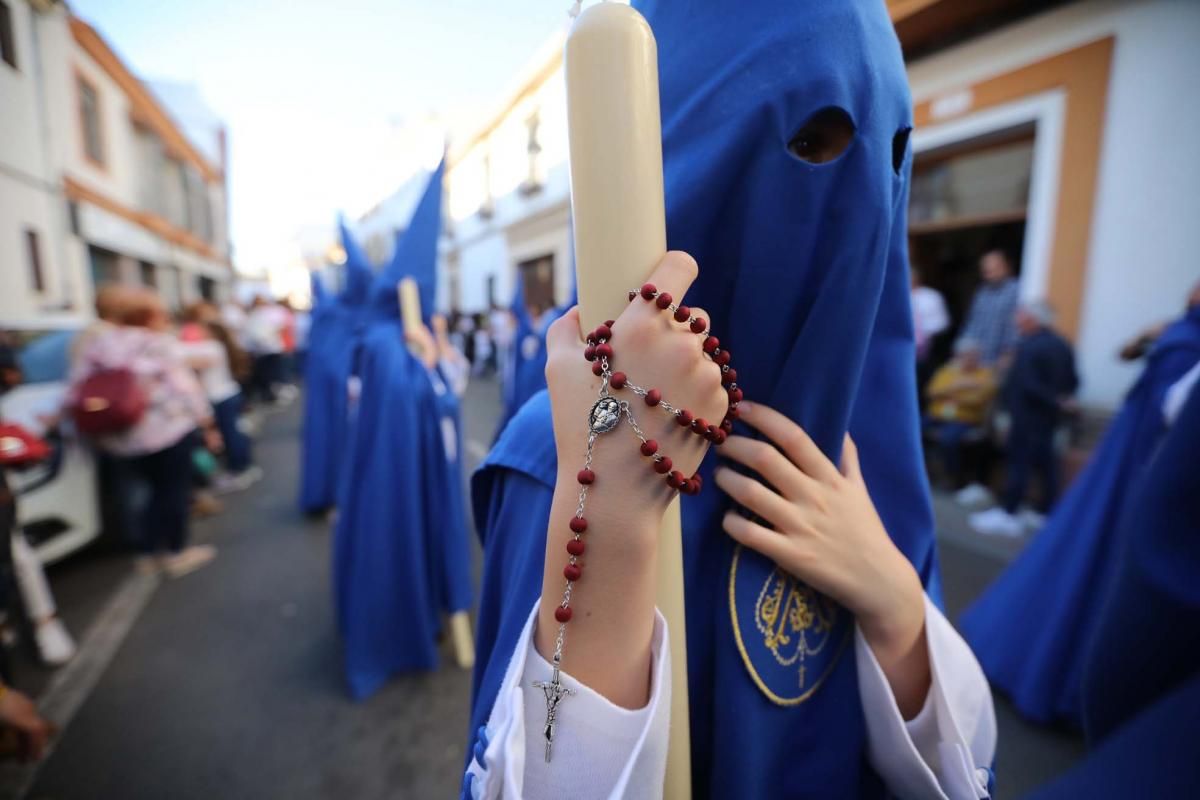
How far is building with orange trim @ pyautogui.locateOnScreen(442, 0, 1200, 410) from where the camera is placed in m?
3.76

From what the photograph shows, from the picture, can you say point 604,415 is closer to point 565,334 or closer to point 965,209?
point 565,334

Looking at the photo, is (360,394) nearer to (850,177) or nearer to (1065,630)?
(850,177)

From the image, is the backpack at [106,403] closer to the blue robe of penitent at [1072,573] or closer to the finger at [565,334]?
the finger at [565,334]

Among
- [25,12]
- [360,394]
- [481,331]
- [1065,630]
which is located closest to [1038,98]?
[1065,630]

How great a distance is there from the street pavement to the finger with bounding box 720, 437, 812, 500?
187 centimetres

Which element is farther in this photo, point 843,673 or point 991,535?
point 991,535

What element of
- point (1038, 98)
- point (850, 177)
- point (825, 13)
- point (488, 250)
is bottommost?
point (850, 177)

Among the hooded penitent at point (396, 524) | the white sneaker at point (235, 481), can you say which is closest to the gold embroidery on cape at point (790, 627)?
the hooded penitent at point (396, 524)

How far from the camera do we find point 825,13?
542mm

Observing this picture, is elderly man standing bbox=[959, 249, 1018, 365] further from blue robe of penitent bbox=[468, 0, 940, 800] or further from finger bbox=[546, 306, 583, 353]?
finger bbox=[546, 306, 583, 353]

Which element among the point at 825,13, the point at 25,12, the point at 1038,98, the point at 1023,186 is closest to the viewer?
the point at 825,13

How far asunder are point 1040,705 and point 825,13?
266 cm

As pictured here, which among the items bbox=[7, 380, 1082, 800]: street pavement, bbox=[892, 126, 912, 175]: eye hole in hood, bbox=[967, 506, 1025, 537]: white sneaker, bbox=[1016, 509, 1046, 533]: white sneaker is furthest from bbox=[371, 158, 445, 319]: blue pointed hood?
bbox=[1016, 509, 1046, 533]: white sneaker

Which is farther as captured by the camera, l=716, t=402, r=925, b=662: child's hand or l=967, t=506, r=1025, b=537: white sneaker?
l=967, t=506, r=1025, b=537: white sneaker
